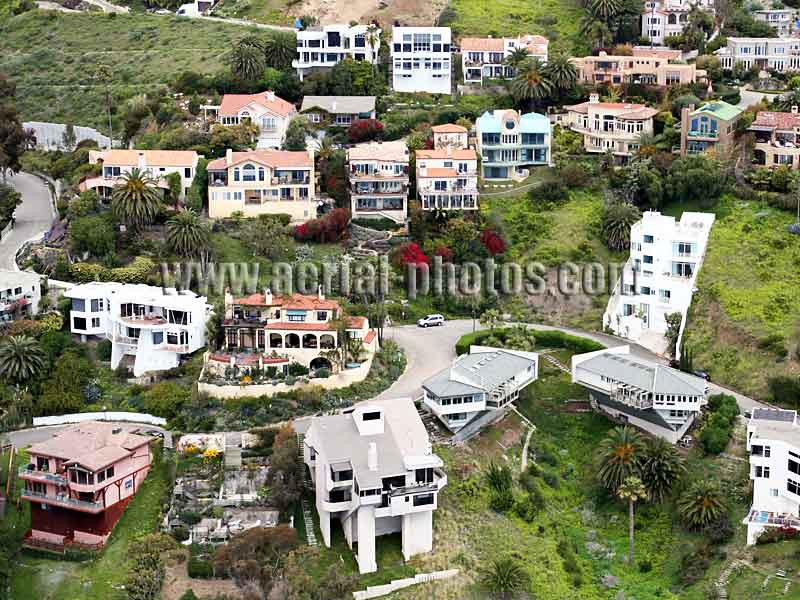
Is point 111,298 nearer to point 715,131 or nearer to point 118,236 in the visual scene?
point 118,236

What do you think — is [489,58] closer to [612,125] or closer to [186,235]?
[612,125]

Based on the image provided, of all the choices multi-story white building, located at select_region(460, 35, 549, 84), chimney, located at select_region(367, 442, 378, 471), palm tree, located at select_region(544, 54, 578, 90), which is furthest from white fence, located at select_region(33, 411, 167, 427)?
multi-story white building, located at select_region(460, 35, 549, 84)

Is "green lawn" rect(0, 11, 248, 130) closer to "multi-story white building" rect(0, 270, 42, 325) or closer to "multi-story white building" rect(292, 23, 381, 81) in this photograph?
"multi-story white building" rect(292, 23, 381, 81)

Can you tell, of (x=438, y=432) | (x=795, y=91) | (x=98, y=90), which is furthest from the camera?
(x=98, y=90)

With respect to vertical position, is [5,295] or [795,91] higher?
[795,91]

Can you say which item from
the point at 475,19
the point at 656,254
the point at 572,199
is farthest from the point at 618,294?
the point at 475,19

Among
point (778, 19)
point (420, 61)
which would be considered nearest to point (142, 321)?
point (420, 61)

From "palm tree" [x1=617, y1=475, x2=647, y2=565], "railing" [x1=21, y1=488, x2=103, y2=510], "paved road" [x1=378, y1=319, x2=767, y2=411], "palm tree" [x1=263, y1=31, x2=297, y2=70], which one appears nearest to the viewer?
"railing" [x1=21, y1=488, x2=103, y2=510]
